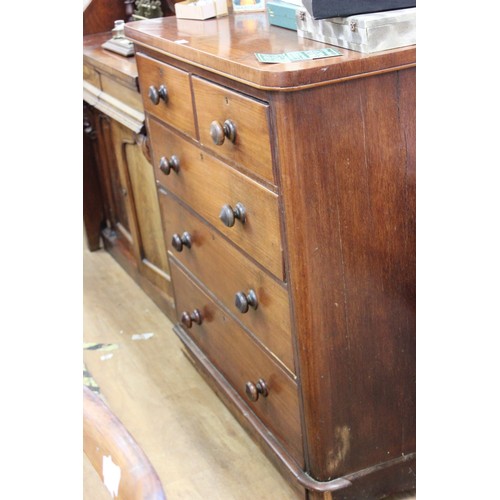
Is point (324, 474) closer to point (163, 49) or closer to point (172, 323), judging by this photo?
point (163, 49)

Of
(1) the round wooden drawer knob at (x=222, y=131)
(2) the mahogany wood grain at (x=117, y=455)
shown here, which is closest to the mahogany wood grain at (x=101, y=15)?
(1) the round wooden drawer knob at (x=222, y=131)

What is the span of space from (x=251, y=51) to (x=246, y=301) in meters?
0.56

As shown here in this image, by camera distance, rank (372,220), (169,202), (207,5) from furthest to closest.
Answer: (169,202), (207,5), (372,220)

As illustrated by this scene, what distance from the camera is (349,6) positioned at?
1397 millimetres

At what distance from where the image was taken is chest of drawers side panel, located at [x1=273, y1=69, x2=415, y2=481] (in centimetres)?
142

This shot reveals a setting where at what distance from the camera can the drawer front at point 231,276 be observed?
1655mm

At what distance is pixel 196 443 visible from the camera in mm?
2125

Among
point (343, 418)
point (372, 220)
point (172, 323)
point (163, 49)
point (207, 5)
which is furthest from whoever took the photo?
point (172, 323)

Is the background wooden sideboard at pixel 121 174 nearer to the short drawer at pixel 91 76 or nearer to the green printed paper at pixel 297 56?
the short drawer at pixel 91 76

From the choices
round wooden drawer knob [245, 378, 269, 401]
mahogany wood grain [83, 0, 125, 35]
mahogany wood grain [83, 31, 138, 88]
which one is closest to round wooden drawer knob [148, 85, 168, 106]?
mahogany wood grain [83, 31, 138, 88]

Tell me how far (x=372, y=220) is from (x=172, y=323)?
142 cm

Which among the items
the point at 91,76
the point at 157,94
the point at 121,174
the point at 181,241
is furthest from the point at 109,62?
the point at 181,241
